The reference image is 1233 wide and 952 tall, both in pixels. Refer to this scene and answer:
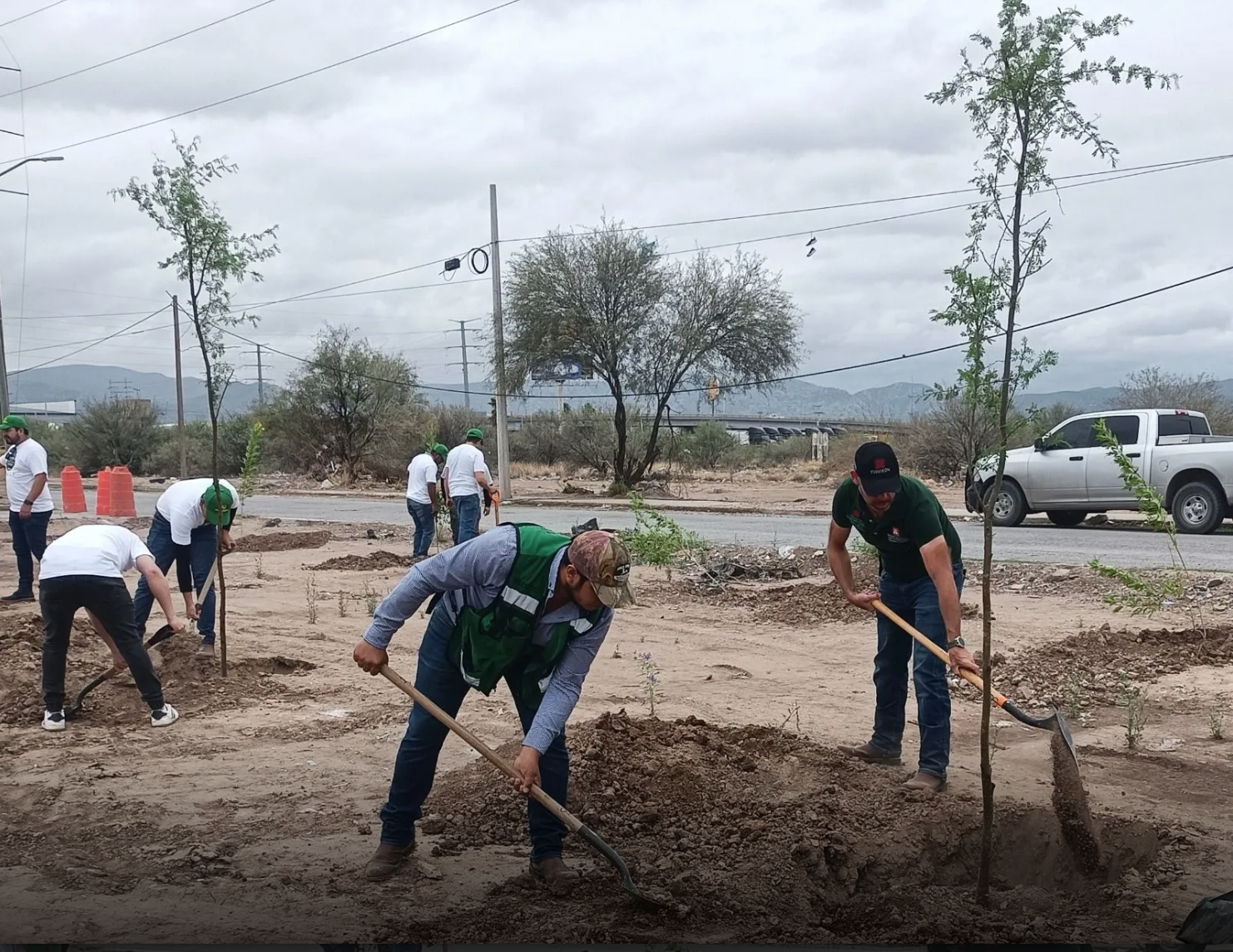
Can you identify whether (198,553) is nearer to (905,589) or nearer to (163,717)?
(163,717)

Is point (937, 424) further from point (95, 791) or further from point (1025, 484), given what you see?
point (95, 791)

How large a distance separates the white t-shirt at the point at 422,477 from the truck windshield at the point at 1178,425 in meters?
9.49

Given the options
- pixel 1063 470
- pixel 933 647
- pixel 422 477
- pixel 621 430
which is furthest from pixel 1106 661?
pixel 621 430

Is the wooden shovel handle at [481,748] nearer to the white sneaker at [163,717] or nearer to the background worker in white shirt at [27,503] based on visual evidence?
the white sneaker at [163,717]

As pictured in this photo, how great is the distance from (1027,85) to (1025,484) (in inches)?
518

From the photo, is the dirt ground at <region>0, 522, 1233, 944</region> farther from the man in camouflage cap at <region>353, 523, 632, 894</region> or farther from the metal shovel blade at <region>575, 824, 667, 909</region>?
the man in camouflage cap at <region>353, 523, 632, 894</region>

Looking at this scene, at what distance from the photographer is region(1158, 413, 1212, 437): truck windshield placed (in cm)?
1530

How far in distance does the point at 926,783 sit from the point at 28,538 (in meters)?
8.48

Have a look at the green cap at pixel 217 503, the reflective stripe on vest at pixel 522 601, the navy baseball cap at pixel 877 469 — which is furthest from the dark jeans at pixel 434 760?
the green cap at pixel 217 503

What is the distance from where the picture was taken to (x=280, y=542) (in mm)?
16250

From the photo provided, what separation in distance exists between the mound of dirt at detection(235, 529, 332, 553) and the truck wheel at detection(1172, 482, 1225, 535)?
37.2ft

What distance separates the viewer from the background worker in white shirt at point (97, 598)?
19.3 ft

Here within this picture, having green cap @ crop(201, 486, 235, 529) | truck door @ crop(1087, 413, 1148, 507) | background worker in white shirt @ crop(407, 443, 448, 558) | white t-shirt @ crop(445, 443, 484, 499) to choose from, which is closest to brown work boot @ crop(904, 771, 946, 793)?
green cap @ crop(201, 486, 235, 529)

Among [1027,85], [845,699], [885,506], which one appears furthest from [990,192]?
[845,699]
